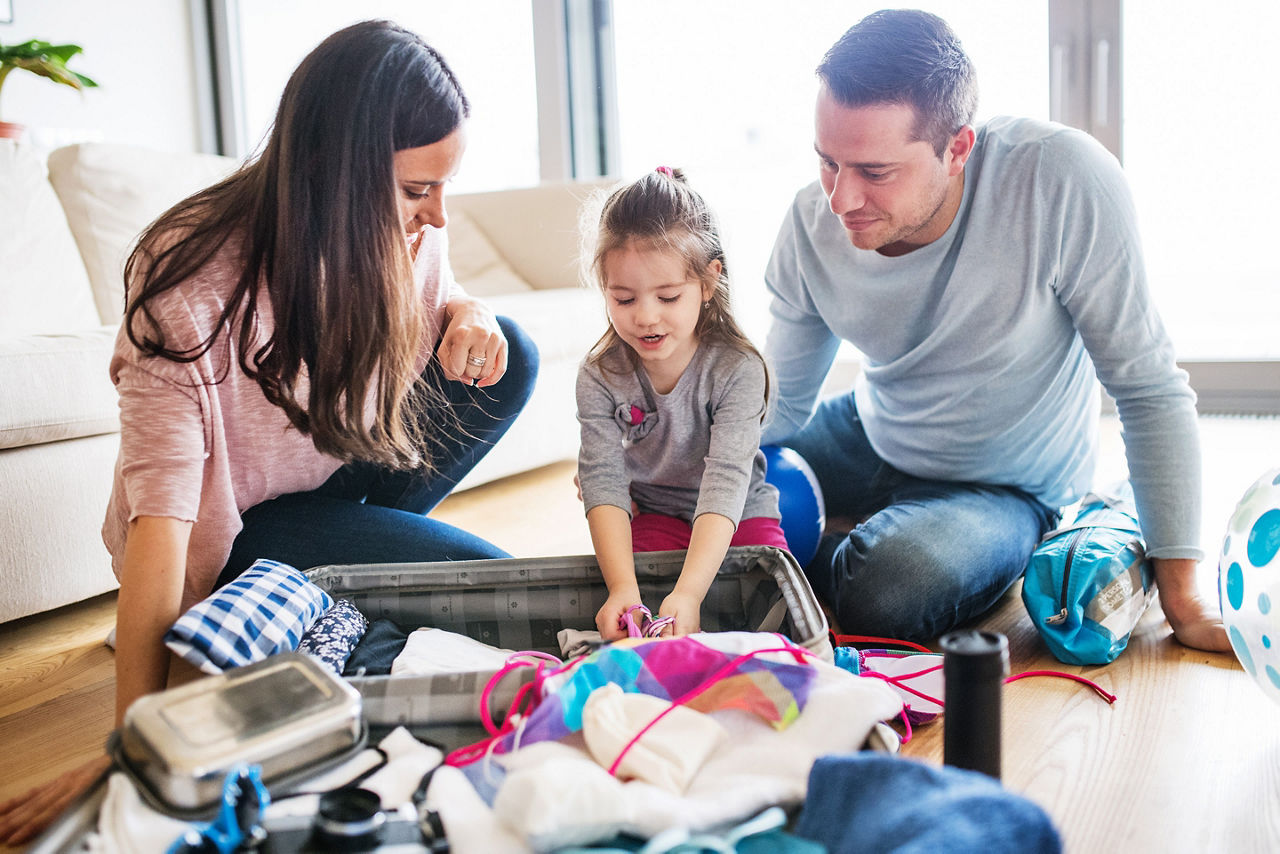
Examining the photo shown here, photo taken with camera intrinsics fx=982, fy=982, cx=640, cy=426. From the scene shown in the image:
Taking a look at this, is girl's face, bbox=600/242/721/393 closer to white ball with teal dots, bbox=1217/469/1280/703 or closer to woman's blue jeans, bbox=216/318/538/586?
woman's blue jeans, bbox=216/318/538/586

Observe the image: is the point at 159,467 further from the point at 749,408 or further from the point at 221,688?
the point at 749,408

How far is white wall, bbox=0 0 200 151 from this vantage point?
3.14m

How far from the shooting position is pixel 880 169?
119 centimetres

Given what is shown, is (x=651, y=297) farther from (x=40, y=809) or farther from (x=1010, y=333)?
(x=40, y=809)

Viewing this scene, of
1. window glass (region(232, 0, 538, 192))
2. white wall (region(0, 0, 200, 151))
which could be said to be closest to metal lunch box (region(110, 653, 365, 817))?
white wall (region(0, 0, 200, 151))

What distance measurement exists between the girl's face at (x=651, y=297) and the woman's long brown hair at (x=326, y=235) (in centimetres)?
23

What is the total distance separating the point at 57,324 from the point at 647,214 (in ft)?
4.67

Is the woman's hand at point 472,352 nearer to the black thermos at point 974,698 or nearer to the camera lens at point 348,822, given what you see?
the camera lens at point 348,822

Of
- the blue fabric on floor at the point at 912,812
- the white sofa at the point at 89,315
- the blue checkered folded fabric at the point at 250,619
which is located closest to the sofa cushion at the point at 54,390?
the white sofa at the point at 89,315

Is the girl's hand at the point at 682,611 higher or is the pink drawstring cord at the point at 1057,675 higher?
the girl's hand at the point at 682,611

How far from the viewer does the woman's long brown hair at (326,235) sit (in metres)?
0.98

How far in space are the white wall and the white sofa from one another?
789 mm

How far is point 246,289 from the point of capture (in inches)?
40.7

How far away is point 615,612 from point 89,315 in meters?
1.56
